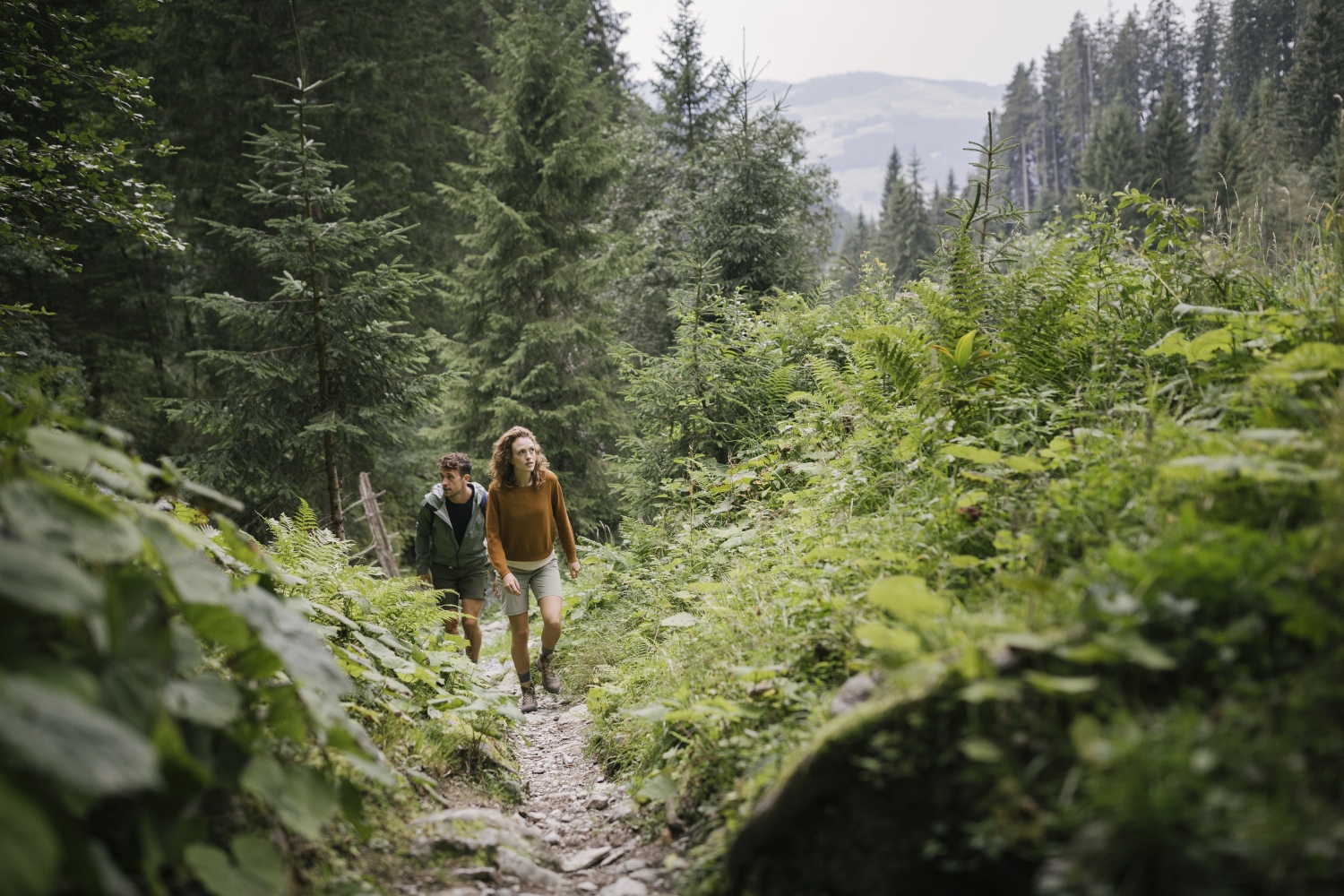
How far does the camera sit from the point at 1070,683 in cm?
158

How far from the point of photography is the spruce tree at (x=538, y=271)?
533 inches

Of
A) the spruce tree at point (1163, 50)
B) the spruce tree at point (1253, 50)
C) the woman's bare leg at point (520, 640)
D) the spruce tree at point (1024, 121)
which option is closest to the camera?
the woman's bare leg at point (520, 640)

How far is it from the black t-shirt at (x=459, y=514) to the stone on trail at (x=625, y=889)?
4312 mm

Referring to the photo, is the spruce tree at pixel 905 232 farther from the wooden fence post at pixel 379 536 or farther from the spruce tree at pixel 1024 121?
the wooden fence post at pixel 379 536

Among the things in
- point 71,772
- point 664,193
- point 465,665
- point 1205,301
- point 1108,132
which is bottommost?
point 465,665

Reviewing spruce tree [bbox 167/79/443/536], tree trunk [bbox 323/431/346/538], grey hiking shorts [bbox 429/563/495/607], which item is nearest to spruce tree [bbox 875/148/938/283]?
spruce tree [bbox 167/79/443/536]

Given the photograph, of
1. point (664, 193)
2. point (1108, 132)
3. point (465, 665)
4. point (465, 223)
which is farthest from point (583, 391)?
Answer: point (1108, 132)

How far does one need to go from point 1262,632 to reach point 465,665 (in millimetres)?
4519

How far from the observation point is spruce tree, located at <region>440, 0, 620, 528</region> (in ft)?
44.4

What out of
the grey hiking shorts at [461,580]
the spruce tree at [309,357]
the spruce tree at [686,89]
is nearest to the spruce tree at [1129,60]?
the spruce tree at [686,89]

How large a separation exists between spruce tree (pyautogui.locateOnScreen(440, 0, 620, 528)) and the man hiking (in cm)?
664

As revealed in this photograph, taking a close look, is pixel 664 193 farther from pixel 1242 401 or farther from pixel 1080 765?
pixel 1080 765

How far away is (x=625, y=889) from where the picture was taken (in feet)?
8.91

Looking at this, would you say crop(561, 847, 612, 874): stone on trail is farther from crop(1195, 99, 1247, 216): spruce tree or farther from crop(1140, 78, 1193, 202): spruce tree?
crop(1140, 78, 1193, 202): spruce tree
